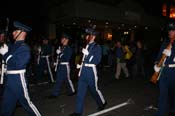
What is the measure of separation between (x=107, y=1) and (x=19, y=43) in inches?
882

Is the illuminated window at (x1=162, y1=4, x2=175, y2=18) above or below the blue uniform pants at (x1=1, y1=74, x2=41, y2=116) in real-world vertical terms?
above

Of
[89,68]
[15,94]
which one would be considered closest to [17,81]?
[15,94]

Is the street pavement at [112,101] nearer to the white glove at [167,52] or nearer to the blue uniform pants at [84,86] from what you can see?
the blue uniform pants at [84,86]

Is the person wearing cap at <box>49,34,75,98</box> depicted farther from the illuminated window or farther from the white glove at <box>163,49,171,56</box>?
the illuminated window

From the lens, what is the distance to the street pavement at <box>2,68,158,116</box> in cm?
854

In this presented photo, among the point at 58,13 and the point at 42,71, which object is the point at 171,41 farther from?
the point at 58,13

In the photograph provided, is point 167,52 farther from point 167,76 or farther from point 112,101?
point 112,101

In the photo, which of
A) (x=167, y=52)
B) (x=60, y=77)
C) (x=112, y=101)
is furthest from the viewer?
(x=60, y=77)

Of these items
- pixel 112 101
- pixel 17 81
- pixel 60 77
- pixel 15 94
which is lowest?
pixel 112 101

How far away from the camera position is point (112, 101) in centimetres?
995

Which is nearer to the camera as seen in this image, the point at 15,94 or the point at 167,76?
the point at 15,94

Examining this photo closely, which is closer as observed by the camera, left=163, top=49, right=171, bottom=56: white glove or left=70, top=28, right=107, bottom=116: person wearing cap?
left=163, top=49, right=171, bottom=56: white glove

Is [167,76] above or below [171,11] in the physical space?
below

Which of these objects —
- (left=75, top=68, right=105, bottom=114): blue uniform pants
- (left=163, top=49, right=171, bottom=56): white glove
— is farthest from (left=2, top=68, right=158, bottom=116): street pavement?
(left=163, top=49, right=171, bottom=56): white glove
